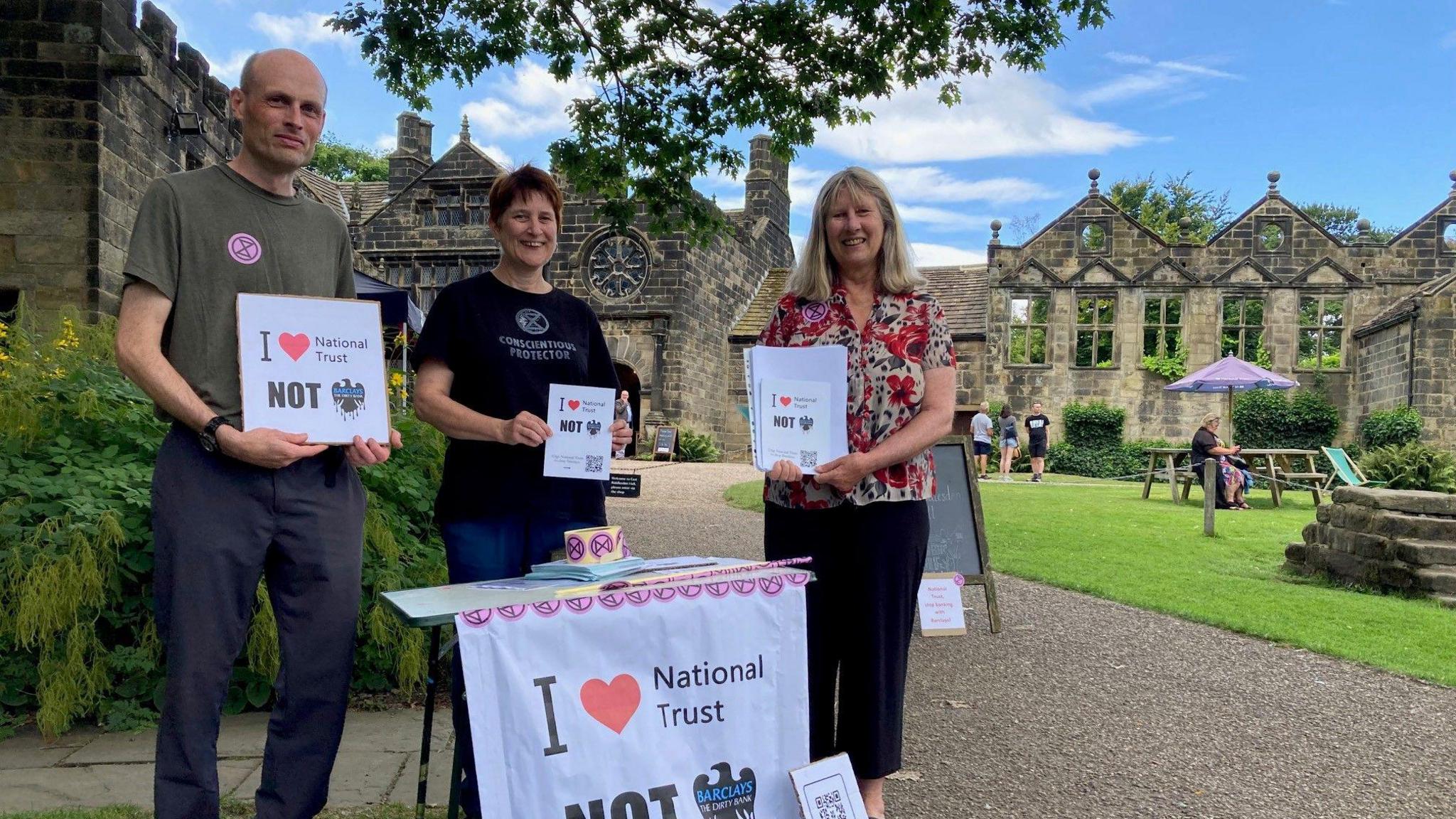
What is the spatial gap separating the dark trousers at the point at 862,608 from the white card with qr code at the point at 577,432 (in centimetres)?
59

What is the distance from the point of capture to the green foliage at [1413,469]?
12.7m

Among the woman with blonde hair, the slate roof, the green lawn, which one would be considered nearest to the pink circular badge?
the woman with blonde hair

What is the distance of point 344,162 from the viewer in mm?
53750

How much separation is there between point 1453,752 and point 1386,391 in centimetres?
2573

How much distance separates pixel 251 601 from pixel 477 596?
63 cm

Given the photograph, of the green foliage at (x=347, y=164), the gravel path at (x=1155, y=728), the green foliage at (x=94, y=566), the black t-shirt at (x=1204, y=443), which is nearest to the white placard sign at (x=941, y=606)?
the gravel path at (x=1155, y=728)

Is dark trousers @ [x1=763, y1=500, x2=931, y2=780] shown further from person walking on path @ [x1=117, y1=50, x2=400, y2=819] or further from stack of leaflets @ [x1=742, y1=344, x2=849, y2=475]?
person walking on path @ [x1=117, y1=50, x2=400, y2=819]

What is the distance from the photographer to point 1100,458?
26.0 m

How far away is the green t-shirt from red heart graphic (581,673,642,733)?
44.1 inches

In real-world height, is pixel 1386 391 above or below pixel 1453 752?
above

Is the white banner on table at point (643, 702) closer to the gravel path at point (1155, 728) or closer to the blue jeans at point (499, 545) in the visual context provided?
the blue jeans at point (499, 545)

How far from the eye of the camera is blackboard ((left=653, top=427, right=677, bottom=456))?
78.6ft

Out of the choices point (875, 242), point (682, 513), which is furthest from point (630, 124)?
point (875, 242)

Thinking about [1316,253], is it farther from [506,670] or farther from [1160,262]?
[506,670]
